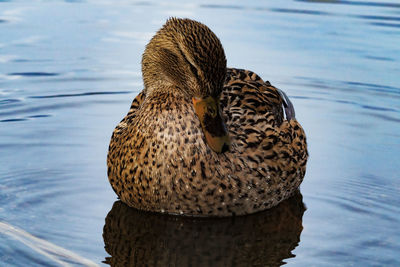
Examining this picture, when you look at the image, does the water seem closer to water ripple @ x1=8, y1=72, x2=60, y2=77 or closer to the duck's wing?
water ripple @ x1=8, y1=72, x2=60, y2=77

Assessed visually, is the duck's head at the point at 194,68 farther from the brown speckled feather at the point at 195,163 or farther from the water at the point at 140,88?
the water at the point at 140,88

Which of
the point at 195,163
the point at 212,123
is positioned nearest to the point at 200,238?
the point at 195,163

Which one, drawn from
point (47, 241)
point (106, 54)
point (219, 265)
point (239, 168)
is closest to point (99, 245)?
point (47, 241)

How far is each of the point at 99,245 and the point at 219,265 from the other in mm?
734

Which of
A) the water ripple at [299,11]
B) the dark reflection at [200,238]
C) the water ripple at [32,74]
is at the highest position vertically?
the water ripple at [299,11]

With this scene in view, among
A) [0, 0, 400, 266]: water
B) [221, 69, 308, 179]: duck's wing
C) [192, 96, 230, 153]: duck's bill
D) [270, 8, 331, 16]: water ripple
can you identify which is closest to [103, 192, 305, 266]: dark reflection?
[0, 0, 400, 266]: water

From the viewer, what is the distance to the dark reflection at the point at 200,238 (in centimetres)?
442

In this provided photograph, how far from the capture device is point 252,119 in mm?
5348

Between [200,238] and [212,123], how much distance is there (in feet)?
2.36

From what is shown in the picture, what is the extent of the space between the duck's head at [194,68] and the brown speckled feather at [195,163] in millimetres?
113

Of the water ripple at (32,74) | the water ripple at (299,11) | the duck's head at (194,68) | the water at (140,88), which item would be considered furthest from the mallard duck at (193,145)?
the water ripple at (299,11)

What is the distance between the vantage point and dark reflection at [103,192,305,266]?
4.42 meters

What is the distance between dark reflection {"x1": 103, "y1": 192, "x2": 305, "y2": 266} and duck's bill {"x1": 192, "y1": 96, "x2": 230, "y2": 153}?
53cm

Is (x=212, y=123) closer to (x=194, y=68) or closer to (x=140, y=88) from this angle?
(x=194, y=68)
